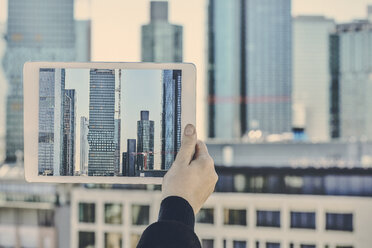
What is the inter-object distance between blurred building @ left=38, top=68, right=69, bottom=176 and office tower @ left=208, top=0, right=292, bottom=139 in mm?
22515

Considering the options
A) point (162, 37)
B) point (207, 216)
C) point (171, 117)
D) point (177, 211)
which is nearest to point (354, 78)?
point (162, 37)

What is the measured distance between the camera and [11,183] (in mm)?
12438

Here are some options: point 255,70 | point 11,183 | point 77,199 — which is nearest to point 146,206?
point 77,199

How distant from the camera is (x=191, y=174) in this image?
565 mm

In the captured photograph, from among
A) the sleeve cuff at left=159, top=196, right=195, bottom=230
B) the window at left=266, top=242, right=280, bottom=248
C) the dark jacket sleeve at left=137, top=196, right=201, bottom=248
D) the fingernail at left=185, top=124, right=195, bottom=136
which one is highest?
the fingernail at left=185, top=124, right=195, bottom=136

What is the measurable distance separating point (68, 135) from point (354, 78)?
86.5 ft

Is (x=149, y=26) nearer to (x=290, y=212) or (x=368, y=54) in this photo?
(x=290, y=212)

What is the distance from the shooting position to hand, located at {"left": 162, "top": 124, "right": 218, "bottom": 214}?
1.76ft

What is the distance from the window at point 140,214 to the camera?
12070mm

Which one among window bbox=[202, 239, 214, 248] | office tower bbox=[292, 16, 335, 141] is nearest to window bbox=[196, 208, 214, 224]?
window bbox=[202, 239, 214, 248]

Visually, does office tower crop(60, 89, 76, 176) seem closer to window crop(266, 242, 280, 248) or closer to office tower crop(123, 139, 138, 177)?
office tower crop(123, 139, 138, 177)

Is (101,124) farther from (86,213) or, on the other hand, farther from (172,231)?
(86,213)

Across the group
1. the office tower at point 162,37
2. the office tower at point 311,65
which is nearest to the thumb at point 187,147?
the office tower at point 162,37

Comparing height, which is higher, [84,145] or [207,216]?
[84,145]
